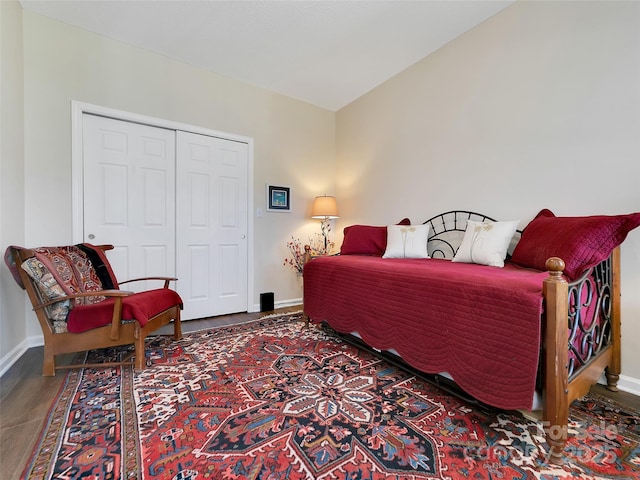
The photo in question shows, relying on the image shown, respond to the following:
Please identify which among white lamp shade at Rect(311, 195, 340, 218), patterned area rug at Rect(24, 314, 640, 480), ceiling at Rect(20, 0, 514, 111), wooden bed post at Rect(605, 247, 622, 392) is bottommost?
patterned area rug at Rect(24, 314, 640, 480)

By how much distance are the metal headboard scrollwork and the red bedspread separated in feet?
3.10

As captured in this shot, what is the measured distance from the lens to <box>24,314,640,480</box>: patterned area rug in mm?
1018

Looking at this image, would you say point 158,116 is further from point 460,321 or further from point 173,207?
point 460,321

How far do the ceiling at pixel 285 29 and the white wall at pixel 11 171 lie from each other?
42 cm

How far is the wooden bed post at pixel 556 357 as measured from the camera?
103 cm

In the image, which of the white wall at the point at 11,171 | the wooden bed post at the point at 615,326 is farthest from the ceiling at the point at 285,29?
the wooden bed post at the point at 615,326

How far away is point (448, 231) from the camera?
8.51 ft

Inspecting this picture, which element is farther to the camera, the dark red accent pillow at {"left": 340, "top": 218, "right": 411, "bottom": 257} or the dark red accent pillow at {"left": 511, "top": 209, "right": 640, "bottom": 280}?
the dark red accent pillow at {"left": 340, "top": 218, "right": 411, "bottom": 257}

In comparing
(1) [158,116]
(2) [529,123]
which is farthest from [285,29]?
(2) [529,123]

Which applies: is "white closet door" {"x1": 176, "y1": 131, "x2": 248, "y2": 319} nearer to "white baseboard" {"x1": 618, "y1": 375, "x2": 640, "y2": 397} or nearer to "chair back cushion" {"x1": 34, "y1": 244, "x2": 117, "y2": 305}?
"chair back cushion" {"x1": 34, "y1": 244, "x2": 117, "y2": 305}

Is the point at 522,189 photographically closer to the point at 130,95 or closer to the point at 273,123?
the point at 273,123

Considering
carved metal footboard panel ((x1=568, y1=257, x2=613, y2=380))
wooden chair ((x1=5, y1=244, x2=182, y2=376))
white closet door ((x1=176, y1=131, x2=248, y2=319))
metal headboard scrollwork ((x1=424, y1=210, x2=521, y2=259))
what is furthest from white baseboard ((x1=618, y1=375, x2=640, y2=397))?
white closet door ((x1=176, y1=131, x2=248, y2=319))

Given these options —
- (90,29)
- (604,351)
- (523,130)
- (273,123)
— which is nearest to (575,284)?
(604,351)

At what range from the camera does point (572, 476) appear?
985mm
